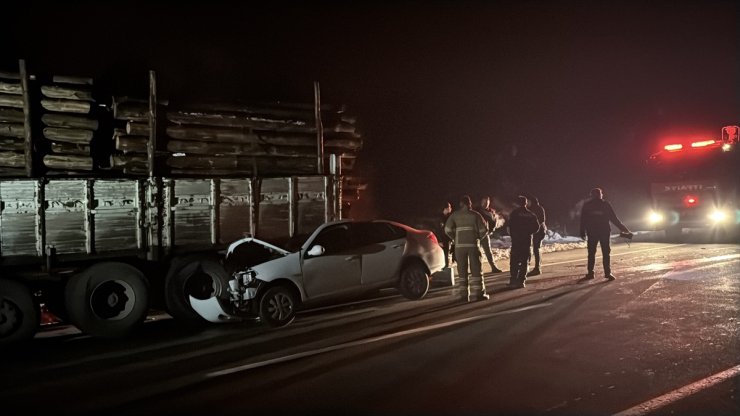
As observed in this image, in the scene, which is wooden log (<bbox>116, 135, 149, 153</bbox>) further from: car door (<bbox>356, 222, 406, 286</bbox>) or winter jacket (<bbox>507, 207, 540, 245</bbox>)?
winter jacket (<bbox>507, 207, 540, 245</bbox>)

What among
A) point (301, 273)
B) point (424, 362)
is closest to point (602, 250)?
point (301, 273)

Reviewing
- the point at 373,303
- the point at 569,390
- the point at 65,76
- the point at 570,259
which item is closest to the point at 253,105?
the point at 65,76

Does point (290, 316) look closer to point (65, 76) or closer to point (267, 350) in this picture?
point (267, 350)

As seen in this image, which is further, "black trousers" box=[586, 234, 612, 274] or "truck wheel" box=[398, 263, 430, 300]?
"black trousers" box=[586, 234, 612, 274]

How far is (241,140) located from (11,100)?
356 cm

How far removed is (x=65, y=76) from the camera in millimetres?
9695

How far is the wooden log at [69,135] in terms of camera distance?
9.62 metres

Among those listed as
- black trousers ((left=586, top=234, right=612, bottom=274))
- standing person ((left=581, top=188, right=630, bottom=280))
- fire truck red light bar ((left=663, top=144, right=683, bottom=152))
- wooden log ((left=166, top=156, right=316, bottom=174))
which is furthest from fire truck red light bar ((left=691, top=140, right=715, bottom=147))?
wooden log ((left=166, top=156, right=316, bottom=174))

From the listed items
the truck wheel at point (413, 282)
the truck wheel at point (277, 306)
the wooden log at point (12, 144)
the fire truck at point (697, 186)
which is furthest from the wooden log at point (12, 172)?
the fire truck at point (697, 186)

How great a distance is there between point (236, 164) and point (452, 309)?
14.9 ft

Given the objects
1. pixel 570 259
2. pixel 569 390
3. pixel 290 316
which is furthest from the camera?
pixel 570 259

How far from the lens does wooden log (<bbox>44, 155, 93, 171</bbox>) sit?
9617mm

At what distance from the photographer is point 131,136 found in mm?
10031

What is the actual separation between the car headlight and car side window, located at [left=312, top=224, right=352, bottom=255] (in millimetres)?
15862
